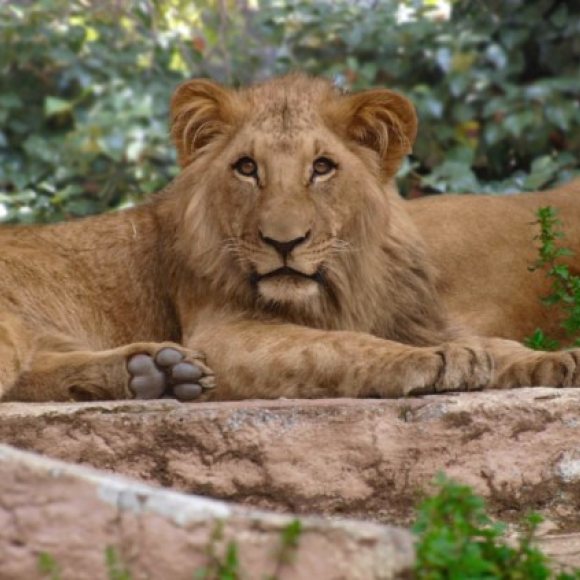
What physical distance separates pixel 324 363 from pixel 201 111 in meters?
0.89

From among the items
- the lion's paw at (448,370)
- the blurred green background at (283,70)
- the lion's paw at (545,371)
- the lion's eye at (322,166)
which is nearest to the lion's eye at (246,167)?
the lion's eye at (322,166)

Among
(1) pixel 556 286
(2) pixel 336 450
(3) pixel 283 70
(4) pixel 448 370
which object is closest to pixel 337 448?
(2) pixel 336 450

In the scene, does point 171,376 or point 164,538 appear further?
point 171,376

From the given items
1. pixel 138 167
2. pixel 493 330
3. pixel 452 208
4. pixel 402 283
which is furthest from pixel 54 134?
pixel 402 283

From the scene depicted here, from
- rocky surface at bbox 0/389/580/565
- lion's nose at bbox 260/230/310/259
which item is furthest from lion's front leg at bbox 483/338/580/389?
lion's nose at bbox 260/230/310/259

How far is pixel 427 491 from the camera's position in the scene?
3.51m

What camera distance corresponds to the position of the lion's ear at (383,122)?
167 inches

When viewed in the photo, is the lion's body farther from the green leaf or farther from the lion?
the green leaf

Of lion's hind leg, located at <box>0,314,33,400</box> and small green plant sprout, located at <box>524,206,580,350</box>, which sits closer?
lion's hind leg, located at <box>0,314,33,400</box>

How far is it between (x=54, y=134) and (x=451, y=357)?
16.2 feet

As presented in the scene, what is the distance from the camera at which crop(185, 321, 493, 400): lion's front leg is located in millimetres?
3676

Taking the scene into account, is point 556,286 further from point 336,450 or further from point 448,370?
point 336,450

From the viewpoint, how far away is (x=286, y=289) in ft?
12.9

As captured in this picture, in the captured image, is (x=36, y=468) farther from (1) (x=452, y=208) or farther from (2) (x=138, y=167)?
(2) (x=138, y=167)
